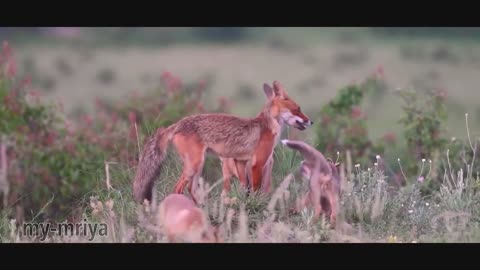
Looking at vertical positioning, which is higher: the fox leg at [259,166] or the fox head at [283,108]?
the fox head at [283,108]

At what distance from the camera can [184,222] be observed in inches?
392

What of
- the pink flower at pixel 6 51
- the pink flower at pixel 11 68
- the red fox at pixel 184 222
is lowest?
the red fox at pixel 184 222

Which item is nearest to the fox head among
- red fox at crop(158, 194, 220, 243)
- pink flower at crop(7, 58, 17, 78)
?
red fox at crop(158, 194, 220, 243)

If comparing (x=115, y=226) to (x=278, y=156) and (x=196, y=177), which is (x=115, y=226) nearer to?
(x=196, y=177)

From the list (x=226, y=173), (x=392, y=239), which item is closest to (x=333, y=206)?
(x=392, y=239)

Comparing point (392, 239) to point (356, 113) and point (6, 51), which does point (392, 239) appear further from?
point (6, 51)

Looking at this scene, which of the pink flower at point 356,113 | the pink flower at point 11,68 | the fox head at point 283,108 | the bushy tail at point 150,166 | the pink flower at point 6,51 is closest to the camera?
the fox head at point 283,108

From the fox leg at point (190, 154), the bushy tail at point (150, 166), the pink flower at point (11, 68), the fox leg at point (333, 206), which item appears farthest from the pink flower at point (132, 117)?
the fox leg at point (333, 206)

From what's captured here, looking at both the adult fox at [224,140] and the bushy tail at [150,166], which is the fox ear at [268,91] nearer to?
the adult fox at [224,140]

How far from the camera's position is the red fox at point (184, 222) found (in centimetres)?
984

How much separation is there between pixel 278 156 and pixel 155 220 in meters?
2.50

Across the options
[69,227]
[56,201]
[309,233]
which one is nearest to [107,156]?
[56,201]

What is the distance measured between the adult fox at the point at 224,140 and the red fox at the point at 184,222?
0.62 m

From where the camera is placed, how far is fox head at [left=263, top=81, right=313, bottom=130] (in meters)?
10.8
